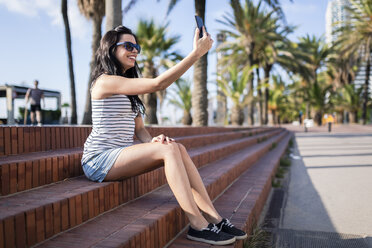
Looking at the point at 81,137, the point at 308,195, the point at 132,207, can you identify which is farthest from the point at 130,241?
the point at 308,195

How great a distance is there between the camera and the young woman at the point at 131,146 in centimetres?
234

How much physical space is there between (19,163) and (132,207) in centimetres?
88

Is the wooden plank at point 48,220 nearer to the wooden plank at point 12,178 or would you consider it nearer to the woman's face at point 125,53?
the wooden plank at point 12,178

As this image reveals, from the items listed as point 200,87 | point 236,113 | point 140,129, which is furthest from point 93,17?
point 140,129

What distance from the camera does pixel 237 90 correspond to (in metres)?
18.4

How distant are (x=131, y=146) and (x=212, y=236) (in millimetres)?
906

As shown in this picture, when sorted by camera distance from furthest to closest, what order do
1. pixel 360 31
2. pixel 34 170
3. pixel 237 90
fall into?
1. pixel 360 31
2. pixel 237 90
3. pixel 34 170

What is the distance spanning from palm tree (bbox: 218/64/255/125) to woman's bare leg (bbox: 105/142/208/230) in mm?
16097

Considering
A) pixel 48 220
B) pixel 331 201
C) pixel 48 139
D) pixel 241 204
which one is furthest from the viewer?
pixel 331 201

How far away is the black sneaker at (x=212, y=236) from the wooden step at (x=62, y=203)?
69 centimetres

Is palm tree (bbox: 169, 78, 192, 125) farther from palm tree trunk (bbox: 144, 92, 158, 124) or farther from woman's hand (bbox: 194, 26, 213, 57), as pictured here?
woman's hand (bbox: 194, 26, 213, 57)

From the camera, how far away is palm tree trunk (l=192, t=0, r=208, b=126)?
1025cm

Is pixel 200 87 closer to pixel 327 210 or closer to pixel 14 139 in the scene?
pixel 327 210

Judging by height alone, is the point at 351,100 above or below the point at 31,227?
above
